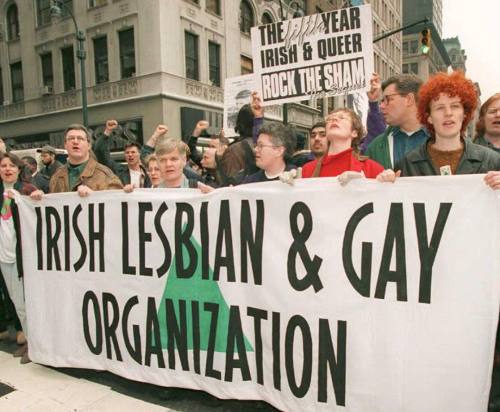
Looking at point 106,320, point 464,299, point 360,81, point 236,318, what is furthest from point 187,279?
point 360,81

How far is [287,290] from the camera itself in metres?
2.43

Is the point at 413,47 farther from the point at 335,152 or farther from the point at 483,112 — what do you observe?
the point at 335,152

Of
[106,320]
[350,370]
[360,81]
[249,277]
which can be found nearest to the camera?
[350,370]

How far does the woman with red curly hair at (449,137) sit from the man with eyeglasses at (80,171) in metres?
2.12

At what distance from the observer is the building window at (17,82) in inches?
887

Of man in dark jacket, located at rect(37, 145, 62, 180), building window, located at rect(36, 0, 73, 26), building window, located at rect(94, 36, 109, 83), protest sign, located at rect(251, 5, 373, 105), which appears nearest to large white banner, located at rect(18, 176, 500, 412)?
protest sign, located at rect(251, 5, 373, 105)

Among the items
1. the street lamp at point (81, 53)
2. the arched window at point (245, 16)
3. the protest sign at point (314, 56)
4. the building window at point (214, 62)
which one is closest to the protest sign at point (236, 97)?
the protest sign at point (314, 56)

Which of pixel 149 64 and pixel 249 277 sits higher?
pixel 149 64

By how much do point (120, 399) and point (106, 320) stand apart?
506mm

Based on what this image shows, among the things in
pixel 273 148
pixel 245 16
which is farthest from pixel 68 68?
pixel 273 148

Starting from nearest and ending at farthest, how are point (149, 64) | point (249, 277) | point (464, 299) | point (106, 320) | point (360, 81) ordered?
1. point (464, 299)
2. point (249, 277)
3. point (106, 320)
4. point (360, 81)
5. point (149, 64)

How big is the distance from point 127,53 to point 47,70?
5.23 metres

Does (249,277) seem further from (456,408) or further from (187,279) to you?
(456,408)

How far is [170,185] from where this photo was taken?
315cm
